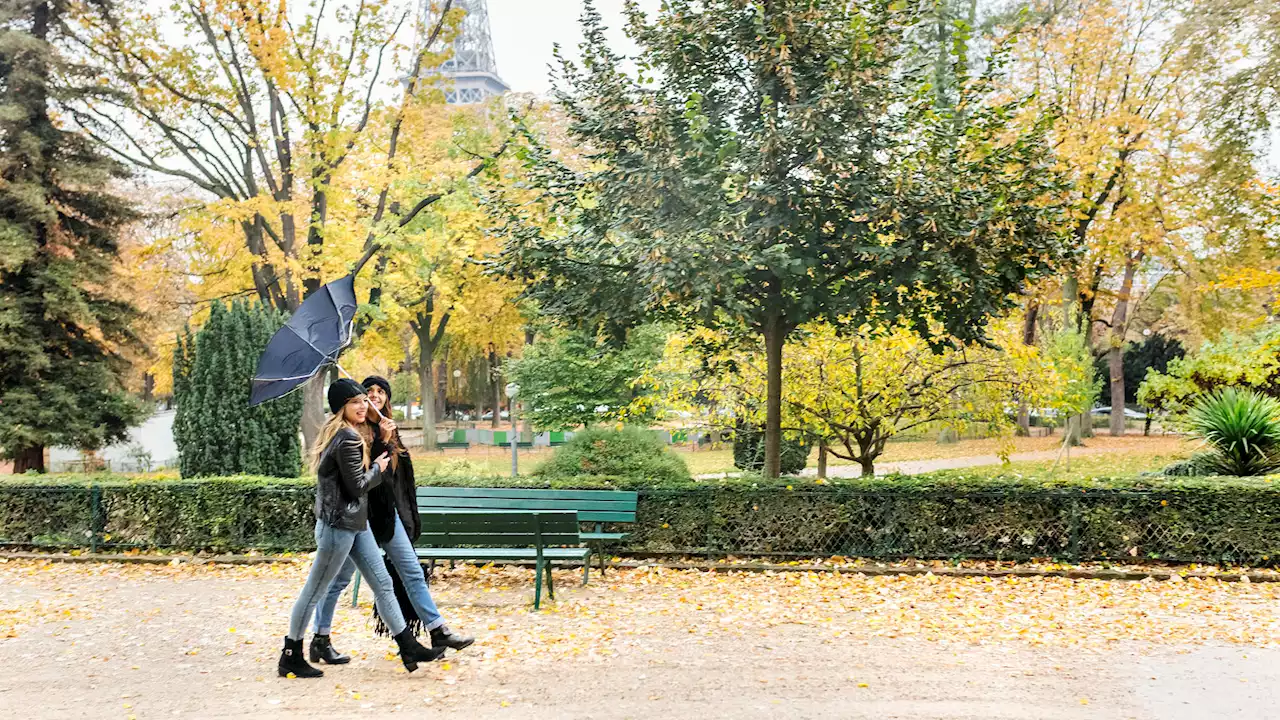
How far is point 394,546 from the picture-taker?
594 centimetres

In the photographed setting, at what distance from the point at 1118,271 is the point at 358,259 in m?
20.7

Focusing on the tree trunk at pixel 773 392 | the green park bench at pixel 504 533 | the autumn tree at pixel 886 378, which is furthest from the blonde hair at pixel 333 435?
the autumn tree at pixel 886 378

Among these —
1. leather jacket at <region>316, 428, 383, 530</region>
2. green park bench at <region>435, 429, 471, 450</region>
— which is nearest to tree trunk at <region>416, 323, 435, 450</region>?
green park bench at <region>435, 429, 471, 450</region>

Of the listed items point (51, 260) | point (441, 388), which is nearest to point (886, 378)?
point (51, 260)

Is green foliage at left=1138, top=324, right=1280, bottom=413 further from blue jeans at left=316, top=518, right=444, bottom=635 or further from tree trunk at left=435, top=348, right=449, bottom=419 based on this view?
tree trunk at left=435, top=348, right=449, bottom=419

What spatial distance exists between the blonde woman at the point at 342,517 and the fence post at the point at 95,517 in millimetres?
5726

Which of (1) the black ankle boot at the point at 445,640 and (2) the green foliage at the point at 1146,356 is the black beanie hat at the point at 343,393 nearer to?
(1) the black ankle boot at the point at 445,640

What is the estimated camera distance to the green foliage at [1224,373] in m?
13.6

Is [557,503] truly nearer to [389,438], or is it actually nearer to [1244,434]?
[389,438]

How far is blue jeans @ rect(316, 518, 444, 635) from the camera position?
19.1 ft

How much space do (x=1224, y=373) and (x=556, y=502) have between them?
11.1 meters

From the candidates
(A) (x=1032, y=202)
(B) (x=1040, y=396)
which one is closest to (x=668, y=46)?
(A) (x=1032, y=202)

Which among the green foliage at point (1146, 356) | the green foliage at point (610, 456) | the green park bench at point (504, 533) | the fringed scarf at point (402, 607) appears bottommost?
the fringed scarf at point (402, 607)

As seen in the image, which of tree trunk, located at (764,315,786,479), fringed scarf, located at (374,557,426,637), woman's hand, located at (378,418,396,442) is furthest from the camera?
tree trunk, located at (764,315,786,479)
